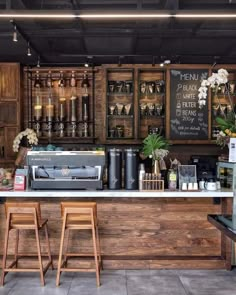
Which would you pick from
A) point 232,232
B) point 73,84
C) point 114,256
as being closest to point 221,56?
point 73,84

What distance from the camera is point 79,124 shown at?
691cm

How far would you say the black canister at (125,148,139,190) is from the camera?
13.9 ft

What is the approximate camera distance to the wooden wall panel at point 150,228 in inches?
173

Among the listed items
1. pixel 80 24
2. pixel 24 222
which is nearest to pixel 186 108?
pixel 80 24

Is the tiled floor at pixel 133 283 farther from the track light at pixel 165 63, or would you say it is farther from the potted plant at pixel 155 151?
the track light at pixel 165 63

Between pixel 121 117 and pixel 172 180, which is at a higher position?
pixel 121 117

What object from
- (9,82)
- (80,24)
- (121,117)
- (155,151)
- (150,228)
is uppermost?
(80,24)

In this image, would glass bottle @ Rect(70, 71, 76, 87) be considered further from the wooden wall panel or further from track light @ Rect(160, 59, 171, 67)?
the wooden wall panel

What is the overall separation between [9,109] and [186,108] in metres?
2.97

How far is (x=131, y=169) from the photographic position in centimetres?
423

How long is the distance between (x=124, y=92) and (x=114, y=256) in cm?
318

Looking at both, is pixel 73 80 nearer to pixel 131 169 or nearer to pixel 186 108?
pixel 186 108

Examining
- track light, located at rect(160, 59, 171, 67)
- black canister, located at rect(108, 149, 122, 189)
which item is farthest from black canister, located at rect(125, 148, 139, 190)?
track light, located at rect(160, 59, 171, 67)

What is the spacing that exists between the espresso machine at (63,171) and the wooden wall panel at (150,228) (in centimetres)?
31
